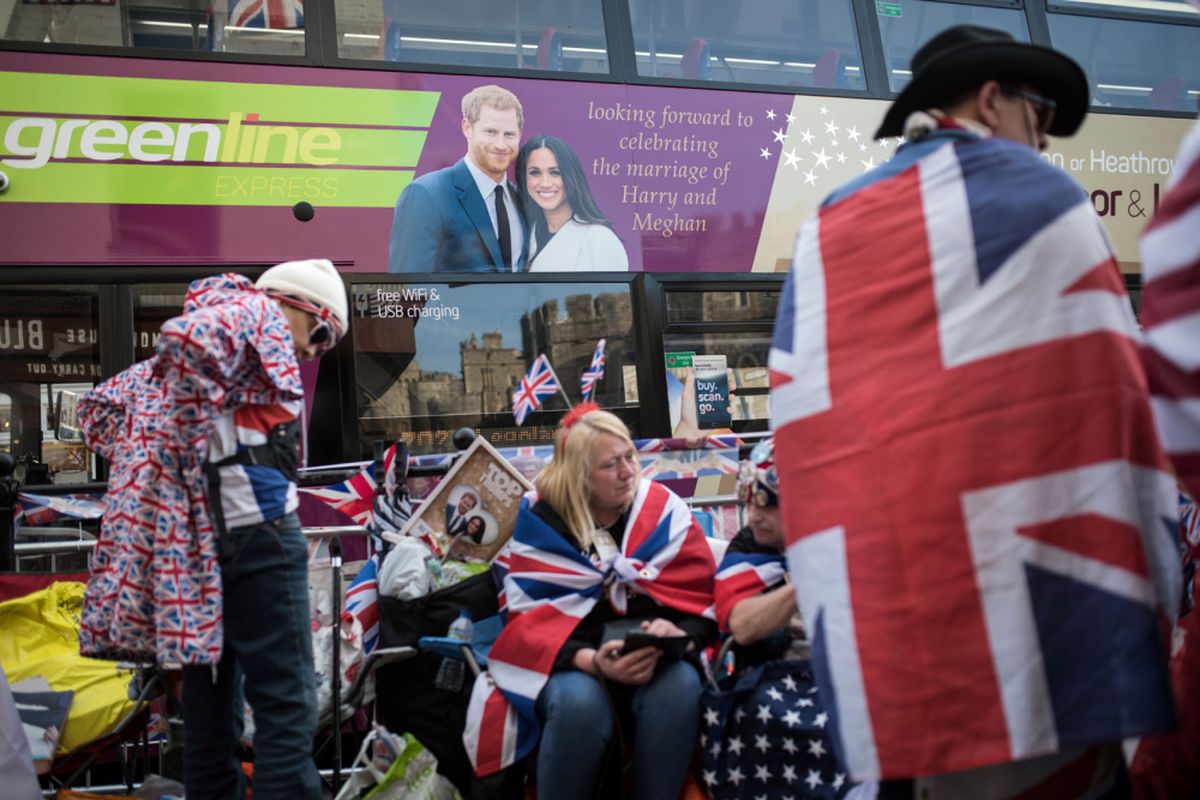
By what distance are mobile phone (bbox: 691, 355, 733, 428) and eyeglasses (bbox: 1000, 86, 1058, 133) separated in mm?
4825

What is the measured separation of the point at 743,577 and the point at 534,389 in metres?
3.39

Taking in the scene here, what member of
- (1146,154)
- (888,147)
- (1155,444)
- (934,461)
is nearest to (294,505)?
(934,461)

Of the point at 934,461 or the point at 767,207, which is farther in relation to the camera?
the point at 767,207

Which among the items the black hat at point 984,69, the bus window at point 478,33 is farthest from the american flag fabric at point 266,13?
the black hat at point 984,69

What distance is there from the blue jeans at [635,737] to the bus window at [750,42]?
194 inches

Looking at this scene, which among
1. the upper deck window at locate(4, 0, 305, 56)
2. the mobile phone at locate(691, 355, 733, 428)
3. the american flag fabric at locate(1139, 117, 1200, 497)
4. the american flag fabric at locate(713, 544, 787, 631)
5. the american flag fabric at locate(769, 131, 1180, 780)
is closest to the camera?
the american flag fabric at locate(1139, 117, 1200, 497)

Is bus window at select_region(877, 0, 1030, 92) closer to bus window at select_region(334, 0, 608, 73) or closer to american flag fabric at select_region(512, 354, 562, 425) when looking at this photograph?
bus window at select_region(334, 0, 608, 73)

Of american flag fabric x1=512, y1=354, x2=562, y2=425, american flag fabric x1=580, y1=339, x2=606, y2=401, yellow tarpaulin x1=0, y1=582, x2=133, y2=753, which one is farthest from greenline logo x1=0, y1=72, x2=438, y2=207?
yellow tarpaulin x1=0, y1=582, x2=133, y2=753

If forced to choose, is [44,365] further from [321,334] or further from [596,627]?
[596,627]

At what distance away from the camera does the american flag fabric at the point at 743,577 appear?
3352 millimetres

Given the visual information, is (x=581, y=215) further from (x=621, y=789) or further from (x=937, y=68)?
(x=937, y=68)

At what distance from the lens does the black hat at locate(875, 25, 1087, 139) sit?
6.48ft

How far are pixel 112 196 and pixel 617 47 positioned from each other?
3.32m

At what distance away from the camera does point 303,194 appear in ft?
21.4
